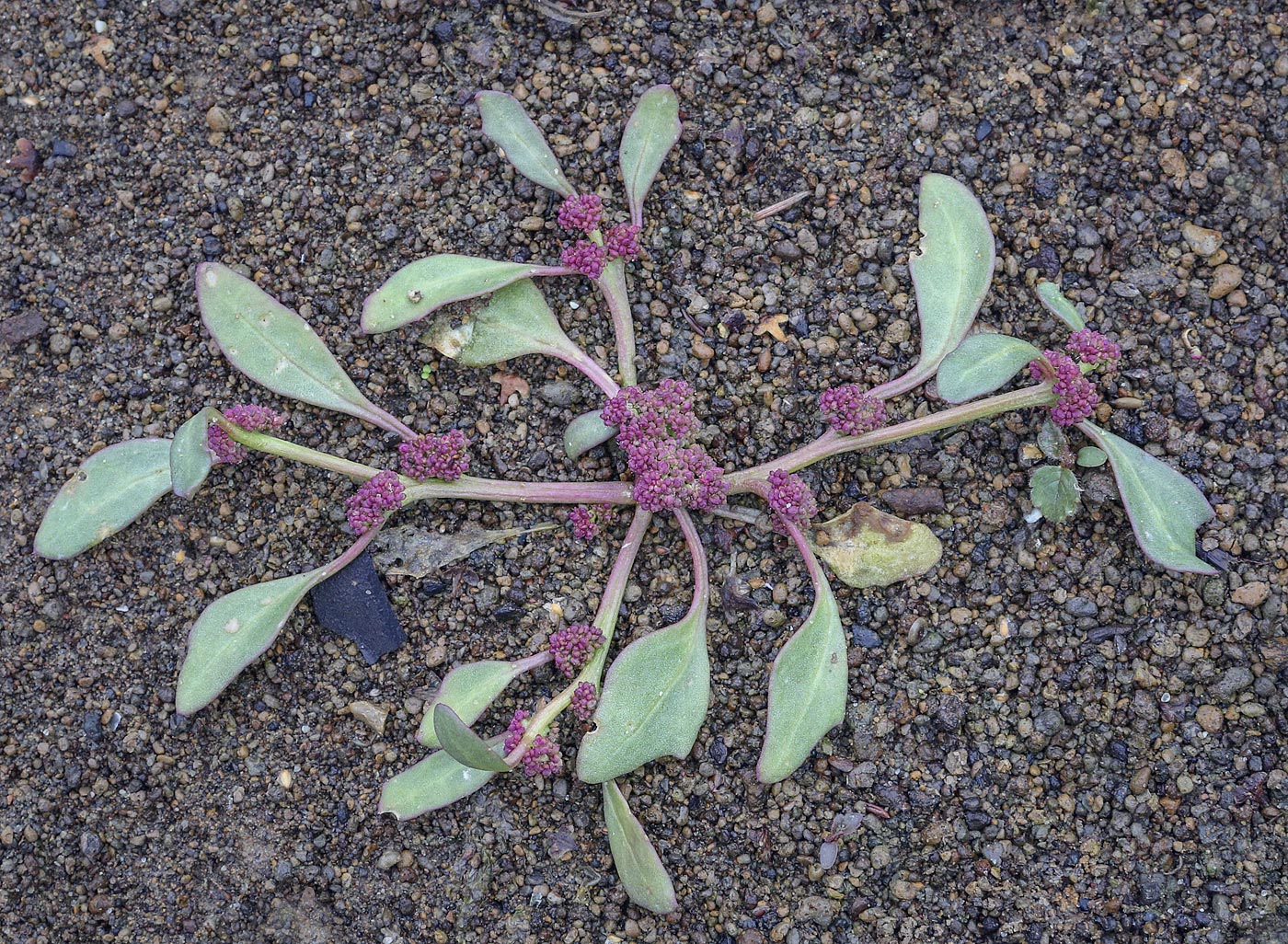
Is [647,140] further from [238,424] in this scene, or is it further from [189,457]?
[189,457]

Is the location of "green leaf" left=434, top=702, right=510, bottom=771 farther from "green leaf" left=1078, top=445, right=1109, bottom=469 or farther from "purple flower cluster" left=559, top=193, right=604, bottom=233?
"green leaf" left=1078, top=445, right=1109, bottom=469

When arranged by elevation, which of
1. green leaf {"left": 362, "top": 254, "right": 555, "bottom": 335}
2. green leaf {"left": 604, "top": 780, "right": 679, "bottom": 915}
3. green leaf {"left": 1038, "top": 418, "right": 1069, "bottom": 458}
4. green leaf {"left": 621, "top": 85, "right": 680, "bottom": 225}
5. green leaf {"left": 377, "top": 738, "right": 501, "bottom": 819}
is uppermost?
green leaf {"left": 621, "top": 85, "right": 680, "bottom": 225}

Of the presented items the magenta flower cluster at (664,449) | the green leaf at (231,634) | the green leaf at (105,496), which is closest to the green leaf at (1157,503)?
the magenta flower cluster at (664,449)

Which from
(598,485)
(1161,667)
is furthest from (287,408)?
(1161,667)

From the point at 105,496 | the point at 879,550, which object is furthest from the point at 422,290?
the point at 879,550

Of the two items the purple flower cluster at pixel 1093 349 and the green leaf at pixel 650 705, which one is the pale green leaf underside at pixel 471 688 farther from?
the purple flower cluster at pixel 1093 349

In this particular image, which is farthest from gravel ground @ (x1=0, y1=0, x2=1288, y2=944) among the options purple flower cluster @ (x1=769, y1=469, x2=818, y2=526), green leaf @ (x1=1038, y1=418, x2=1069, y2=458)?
purple flower cluster @ (x1=769, y1=469, x2=818, y2=526)
